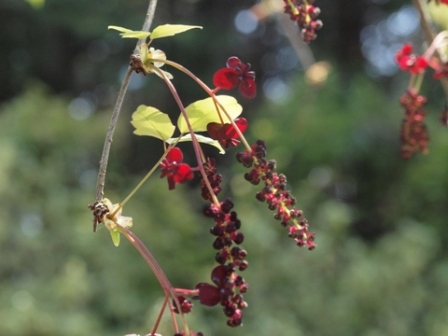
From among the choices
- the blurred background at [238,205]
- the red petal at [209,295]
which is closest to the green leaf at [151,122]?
the red petal at [209,295]

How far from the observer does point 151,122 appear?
50 cm

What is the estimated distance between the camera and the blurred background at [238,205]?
255cm

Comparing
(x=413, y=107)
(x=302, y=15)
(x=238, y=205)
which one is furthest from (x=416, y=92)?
(x=238, y=205)

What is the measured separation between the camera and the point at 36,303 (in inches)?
97.0

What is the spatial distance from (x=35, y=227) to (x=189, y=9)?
2.93m

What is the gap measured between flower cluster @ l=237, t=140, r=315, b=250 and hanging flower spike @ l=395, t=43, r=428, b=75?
257 millimetres

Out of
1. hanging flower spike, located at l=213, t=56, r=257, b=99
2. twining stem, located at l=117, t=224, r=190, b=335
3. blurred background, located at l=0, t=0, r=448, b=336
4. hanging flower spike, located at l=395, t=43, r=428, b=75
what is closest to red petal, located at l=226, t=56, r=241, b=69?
hanging flower spike, located at l=213, t=56, r=257, b=99

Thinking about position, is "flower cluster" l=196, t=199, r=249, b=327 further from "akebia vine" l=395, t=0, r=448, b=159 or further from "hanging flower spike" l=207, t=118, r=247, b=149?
"akebia vine" l=395, t=0, r=448, b=159

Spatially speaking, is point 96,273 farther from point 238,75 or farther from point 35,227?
point 238,75

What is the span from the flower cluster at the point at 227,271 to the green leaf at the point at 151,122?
0.08 meters

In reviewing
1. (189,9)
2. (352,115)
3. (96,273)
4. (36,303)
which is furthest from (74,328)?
(189,9)

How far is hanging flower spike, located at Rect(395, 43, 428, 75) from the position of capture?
0.67 m

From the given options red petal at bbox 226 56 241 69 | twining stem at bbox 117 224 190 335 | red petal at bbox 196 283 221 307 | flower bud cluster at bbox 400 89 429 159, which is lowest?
red petal at bbox 196 283 221 307

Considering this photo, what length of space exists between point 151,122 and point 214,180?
2.6 inches
